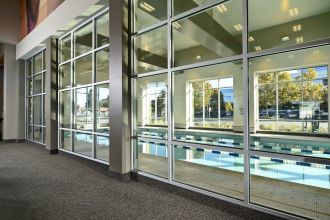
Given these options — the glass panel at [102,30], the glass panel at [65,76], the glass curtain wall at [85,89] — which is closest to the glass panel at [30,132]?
the glass curtain wall at [85,89]

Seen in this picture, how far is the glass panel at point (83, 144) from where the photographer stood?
5.95 metres

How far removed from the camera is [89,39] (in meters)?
6.11

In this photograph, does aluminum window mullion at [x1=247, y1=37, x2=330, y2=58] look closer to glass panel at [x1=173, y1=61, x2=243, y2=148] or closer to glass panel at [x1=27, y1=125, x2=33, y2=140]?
glass panel at [x1=173, y1=61, x2=243, y2=148]

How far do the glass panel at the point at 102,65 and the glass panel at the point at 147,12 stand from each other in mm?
1340

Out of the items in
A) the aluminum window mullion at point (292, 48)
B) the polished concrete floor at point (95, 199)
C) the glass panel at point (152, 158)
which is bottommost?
the polished concrete floor at point (95, 199)

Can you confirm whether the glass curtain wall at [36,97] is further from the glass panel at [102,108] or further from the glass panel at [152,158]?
the glass panel at [152,158]

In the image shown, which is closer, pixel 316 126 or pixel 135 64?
pixel 135 64

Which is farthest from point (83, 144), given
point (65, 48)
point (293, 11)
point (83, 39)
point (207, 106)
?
point (293, 11)

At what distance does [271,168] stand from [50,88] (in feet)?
22.3

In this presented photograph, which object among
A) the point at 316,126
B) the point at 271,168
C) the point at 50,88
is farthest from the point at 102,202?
A: the point at 316,126

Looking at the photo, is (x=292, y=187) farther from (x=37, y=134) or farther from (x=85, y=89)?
(x=37, y=134)

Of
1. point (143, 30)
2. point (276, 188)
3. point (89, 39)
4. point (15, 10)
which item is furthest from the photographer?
point (15, 10)

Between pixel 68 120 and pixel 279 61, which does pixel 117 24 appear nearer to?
pixel 68 120

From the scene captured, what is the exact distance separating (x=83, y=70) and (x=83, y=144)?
2112mm
